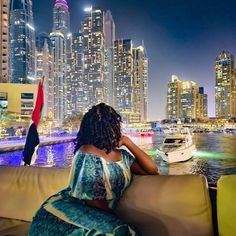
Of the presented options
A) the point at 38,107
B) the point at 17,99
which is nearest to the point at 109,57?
the point at 17,99

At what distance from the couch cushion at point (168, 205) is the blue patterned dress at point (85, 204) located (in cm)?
33

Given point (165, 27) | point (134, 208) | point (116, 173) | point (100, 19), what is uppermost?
point (100, 19)

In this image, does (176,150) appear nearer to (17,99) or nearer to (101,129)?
(101,129)

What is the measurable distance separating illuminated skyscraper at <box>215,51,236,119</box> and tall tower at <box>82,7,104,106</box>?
29613 mm

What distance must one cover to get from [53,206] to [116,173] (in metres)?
0.32

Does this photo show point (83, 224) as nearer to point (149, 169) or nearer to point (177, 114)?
point (149, 169)

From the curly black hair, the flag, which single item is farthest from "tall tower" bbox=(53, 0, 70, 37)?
the curly black hair

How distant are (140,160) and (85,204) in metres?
0.47

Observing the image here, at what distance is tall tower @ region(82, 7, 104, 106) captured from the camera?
287 feet

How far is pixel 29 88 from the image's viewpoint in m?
42.7

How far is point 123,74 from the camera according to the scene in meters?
79.1

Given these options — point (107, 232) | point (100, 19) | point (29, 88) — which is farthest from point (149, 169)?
point (100, 19)

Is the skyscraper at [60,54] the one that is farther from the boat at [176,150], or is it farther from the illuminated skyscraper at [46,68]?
the boat at [176,150]

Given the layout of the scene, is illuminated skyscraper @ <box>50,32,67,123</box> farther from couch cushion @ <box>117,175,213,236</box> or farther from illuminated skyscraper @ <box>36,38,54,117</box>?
couch cushion @ <box>117,175,213,236</box>
